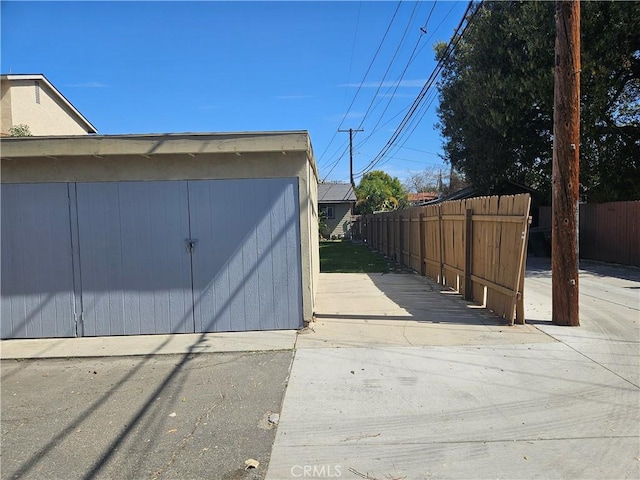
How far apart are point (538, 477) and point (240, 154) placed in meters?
5.44

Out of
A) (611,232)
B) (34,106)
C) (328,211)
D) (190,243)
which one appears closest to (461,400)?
(190,243)

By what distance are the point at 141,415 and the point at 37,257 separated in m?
3.98

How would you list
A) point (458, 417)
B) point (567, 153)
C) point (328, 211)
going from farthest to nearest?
point (328, 211)
point (567, 153)
point (458, 417)

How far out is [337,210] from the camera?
42.8m

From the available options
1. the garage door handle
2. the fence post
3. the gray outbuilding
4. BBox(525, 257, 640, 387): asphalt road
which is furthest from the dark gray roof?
the garage door handle

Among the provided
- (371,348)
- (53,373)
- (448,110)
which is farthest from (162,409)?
(448,110)

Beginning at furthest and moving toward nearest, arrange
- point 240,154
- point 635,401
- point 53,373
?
point 240,154 < point 53,373 < point 635,401

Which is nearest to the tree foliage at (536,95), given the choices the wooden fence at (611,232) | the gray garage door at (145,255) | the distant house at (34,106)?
the wooden fence at (611,232)

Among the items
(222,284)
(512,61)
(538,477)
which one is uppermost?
(512,61)

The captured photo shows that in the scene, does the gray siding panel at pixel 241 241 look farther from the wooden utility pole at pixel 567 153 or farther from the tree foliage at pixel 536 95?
the tree foliage at pixel 536 95

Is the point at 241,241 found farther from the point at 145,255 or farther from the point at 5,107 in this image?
the point at 5,107

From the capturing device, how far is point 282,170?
7.04 metres

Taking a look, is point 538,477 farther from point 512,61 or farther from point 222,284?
point 512,61

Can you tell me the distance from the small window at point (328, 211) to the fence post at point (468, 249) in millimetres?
32982
